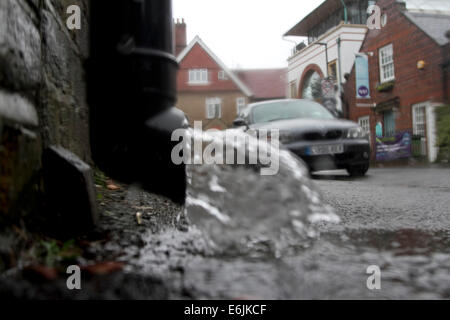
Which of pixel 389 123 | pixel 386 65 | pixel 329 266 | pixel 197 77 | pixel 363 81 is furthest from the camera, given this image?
pixel 389 123

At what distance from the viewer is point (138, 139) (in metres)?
1.73

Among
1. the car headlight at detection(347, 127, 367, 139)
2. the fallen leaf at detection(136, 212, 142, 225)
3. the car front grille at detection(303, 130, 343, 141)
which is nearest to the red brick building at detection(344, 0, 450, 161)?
the car headlight at detection(347, 127, 367, 139)

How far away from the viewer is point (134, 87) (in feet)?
5.58

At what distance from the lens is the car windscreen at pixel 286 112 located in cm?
435

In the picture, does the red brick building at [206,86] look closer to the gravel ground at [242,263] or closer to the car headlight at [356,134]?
the gravel ground at [242,263]

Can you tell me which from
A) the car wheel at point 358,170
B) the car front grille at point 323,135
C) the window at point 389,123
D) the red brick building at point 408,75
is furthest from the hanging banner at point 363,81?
the car front grille at point 323,135

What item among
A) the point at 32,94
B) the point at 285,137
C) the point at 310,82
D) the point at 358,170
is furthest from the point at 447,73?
the point at 32,94

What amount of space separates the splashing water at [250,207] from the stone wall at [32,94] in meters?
0.62

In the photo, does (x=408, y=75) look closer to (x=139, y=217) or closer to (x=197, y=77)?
(x=197, y=77)

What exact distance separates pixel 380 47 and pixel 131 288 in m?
9.24

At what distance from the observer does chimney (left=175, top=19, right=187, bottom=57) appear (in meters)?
2.29

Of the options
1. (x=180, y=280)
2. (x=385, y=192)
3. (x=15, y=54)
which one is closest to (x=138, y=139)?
(x=15, y=54)

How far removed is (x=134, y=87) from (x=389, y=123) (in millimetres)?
8790

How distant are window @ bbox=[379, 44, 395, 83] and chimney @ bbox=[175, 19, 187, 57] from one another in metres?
7.06
